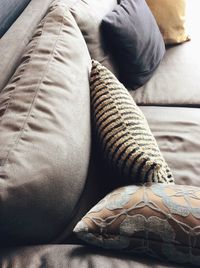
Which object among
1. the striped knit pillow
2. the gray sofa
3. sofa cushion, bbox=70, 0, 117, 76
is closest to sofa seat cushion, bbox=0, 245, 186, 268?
the gray sofa

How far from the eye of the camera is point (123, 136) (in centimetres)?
85

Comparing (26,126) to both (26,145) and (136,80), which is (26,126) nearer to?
(26,145)

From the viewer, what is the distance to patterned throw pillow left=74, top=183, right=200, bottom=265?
0.71 meters

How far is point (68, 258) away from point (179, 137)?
2.21 feet

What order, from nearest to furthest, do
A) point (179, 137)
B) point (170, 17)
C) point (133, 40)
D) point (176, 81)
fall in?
point (179, 137) → point (133, 40) → point (176, 81) → point (170, 17)

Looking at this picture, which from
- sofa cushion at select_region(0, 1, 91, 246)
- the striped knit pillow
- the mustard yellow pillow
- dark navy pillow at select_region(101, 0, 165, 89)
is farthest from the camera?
the mustard yellow pillow

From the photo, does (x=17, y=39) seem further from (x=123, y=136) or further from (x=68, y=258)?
(x=68, y=258)

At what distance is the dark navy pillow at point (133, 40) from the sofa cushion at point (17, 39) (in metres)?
0.27

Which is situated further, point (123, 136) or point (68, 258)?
point (123, 136)

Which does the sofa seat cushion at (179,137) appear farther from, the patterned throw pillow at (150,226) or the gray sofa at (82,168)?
the patterned throw pillow at (150,226)

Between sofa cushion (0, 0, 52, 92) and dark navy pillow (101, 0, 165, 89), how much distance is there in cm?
27

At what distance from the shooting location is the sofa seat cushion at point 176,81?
145cm

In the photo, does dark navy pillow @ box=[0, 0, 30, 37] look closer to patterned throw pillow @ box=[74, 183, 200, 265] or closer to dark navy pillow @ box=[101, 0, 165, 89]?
dark navy pillow @ box=[101, 0, 165, 89]

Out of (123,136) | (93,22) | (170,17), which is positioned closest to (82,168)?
(123,136)
